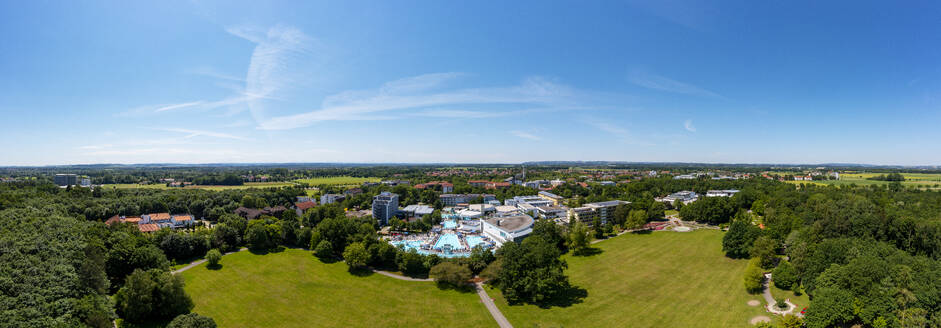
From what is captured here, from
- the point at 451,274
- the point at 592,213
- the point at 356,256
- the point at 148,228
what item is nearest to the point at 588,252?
the point at 592,213

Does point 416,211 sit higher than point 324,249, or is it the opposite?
point 416,211

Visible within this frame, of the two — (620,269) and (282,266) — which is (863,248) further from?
(282,266)

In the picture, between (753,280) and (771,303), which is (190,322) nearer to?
(771,303)

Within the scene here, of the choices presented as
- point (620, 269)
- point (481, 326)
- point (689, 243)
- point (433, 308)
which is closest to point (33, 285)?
point (433, 308)

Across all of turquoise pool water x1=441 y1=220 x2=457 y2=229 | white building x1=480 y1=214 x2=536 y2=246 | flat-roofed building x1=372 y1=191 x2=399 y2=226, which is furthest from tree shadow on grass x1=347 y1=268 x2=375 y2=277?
flat-roofed building x1=372 y1=191 x2=399 y2=226

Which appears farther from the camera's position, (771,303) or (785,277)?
(785,277)
